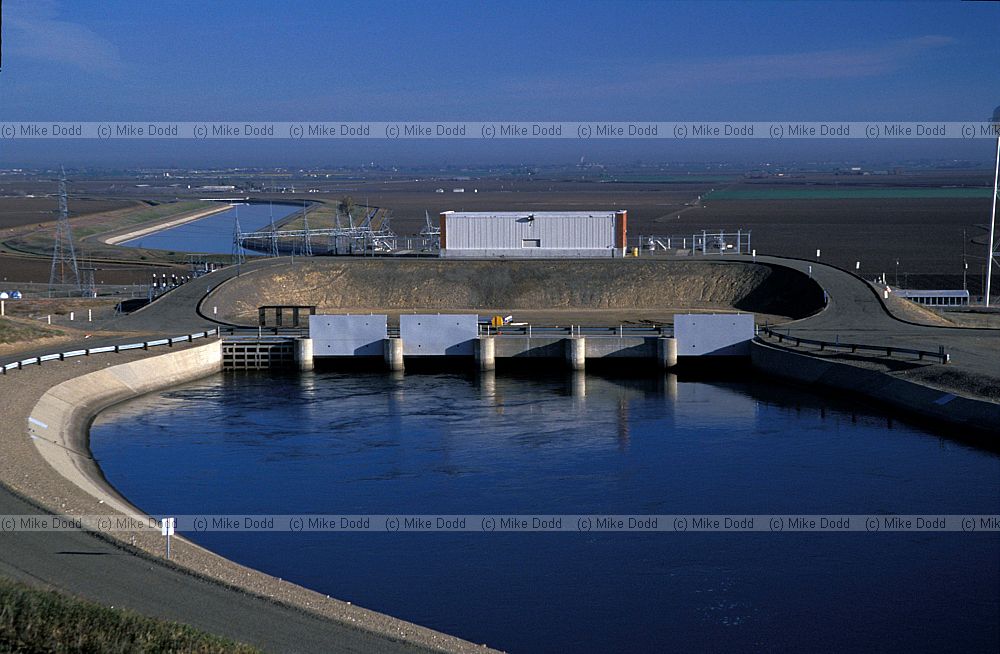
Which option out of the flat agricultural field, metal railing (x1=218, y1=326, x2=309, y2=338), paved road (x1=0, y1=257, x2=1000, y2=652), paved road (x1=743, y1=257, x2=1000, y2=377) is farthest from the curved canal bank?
the flat agricultural field

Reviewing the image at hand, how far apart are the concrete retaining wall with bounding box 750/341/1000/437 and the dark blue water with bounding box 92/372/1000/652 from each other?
3.90 ft

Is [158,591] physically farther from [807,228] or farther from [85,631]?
[807,228]

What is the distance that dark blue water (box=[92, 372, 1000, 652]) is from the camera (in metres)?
24.4

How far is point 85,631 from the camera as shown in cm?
1886

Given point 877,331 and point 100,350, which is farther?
point 877,331

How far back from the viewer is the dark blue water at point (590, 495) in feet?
80.1

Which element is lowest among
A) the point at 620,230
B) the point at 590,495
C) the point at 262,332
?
the point at 590,495

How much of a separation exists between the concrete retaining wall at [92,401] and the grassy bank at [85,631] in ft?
34.7

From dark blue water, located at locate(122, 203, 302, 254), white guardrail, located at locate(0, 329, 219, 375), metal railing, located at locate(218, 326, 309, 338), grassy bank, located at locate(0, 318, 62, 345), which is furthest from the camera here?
dark blue water, located at locate(122, 203, 302, 254)

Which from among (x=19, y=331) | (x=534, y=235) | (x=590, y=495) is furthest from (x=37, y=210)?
(x=590, y=495)

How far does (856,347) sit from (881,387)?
463 centimetres

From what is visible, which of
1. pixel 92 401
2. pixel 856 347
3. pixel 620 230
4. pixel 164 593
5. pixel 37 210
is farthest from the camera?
pixel 37 210

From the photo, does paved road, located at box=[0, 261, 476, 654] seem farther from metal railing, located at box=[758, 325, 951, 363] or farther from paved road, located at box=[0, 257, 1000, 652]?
metal railing, located at box=[758, 325, 951, 363]

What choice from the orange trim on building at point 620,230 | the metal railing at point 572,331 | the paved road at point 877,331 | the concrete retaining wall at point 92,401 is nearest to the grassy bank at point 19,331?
the concrete retaining wall at point 92,401
